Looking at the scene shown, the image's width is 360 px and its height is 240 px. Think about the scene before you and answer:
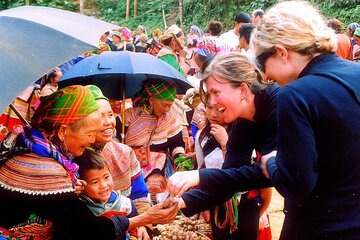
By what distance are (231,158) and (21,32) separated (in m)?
1.46

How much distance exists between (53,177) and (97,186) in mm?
628

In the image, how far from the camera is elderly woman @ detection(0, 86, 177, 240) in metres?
2.25

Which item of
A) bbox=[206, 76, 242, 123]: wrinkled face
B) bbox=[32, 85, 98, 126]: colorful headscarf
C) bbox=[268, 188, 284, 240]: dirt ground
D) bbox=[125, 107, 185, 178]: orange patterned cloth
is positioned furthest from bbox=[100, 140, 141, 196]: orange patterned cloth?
bbox=[268, 188, 284, 240]: dirt ground

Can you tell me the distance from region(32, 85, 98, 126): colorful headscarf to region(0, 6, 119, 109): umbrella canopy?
1.11ft

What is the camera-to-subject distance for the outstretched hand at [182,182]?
256 cm

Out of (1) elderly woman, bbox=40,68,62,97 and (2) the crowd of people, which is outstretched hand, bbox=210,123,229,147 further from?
(1) elderly woman, bbox=40,68,62,97

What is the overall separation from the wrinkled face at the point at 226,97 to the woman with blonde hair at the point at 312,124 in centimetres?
53

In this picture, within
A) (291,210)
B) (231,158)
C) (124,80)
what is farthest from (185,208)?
(124,80)

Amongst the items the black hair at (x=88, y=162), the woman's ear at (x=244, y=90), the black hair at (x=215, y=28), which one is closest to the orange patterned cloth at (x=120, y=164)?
the black hair at (x=88, y=162)

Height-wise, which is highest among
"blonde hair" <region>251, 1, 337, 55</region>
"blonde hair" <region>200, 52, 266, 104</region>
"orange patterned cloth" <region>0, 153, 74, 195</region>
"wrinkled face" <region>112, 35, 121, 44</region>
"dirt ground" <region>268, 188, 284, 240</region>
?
"blonde hair" <region>251, 1, 337, 55</region>

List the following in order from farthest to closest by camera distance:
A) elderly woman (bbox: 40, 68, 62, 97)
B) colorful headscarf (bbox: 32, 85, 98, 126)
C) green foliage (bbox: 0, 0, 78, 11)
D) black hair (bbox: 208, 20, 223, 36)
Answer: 1. green foliage (bbox: 0, 0, 78, 11)
2. black hair (bbox: 208, 20, 223, 36)
3. elderly woman (bbox: 40, 68, 62, 97)
4. colorful headscarf (bbox: 32, 85, 98, 126)

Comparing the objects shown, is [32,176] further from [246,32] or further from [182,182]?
[246,32]

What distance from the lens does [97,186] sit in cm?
291

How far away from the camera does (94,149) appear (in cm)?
315
